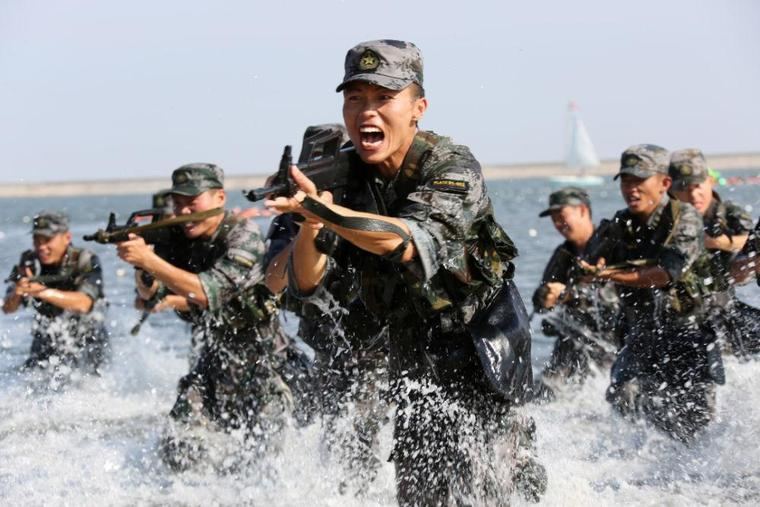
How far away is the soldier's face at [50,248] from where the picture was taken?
33.0 ft

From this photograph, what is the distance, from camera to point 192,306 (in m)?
7.21

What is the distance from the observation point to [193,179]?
714cm

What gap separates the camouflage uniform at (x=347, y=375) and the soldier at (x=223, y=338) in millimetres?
304

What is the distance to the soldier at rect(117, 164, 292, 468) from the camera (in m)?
7.01

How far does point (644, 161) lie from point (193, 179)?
303 cm

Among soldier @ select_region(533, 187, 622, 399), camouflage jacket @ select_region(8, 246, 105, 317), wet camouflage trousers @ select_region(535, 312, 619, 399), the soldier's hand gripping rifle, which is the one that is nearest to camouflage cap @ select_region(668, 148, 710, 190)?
soldier @ select_region(533, 187, 622, 399)

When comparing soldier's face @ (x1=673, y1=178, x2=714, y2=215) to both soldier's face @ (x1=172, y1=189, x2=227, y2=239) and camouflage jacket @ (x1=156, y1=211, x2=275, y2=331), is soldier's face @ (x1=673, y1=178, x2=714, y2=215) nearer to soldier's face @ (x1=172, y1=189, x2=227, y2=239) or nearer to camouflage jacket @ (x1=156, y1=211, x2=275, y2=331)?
camouflage jacket @ (x1=156, y1=211, x2=275, y2=331)

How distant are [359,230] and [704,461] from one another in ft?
13.9

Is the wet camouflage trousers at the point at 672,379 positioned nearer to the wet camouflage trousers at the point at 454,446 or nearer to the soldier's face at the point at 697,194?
the soldier's face at the point at 697,194

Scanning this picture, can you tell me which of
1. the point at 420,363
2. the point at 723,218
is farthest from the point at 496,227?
the point at 723,218

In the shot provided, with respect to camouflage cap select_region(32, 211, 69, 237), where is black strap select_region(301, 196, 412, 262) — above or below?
above

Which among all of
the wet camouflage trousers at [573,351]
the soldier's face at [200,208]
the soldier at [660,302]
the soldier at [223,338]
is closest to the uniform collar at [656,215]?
the soldier at [660,302]

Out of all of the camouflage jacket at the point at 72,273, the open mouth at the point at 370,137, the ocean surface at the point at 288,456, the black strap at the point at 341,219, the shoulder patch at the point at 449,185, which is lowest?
the ocean surface at the point at 288,456

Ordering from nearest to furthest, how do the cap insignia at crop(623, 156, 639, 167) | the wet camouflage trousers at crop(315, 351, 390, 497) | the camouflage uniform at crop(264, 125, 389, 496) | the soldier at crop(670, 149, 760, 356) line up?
the camouflage uniform at crop(264, 125, 389, 496), the wet camouflage trousers at crop(315, 351, 390, 497), the cap insignia at crop(623, 156, 639, 167), the soldier at crop(670, 149, 760, 356)
